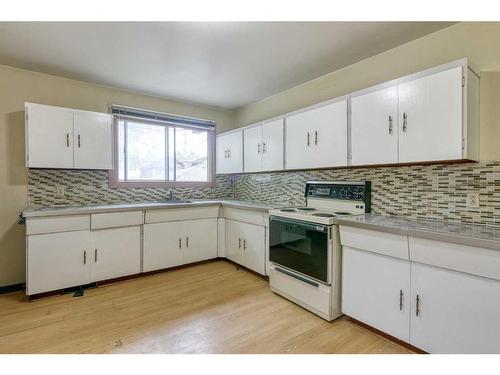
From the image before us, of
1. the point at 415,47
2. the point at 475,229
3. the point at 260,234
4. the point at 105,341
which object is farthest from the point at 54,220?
the point at 415,47

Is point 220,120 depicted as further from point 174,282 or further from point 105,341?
point 105,341

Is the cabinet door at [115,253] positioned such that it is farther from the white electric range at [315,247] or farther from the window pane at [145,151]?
the white electric range at [315,247]

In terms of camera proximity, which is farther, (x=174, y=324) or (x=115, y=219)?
(x=115, y=219)

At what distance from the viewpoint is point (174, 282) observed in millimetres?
2979

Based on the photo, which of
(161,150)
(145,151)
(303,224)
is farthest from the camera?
(161,150)

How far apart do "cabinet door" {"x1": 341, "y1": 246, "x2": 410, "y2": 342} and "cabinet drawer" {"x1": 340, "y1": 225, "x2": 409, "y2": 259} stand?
0.15 ft

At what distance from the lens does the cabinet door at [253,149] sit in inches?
134

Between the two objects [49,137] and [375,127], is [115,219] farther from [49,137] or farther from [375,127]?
[375,127]

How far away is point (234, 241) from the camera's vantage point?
11.5 ft

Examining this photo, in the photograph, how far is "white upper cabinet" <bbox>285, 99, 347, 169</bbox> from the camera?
2430 mm

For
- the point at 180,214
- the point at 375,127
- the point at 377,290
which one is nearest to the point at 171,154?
the point at 180,214

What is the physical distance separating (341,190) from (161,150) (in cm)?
262

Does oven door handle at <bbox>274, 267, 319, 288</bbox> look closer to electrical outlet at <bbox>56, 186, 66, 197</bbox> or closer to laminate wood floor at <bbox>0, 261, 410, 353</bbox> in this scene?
laminate wood floor at <bbox>0, 261, 410, 353</bbox>
